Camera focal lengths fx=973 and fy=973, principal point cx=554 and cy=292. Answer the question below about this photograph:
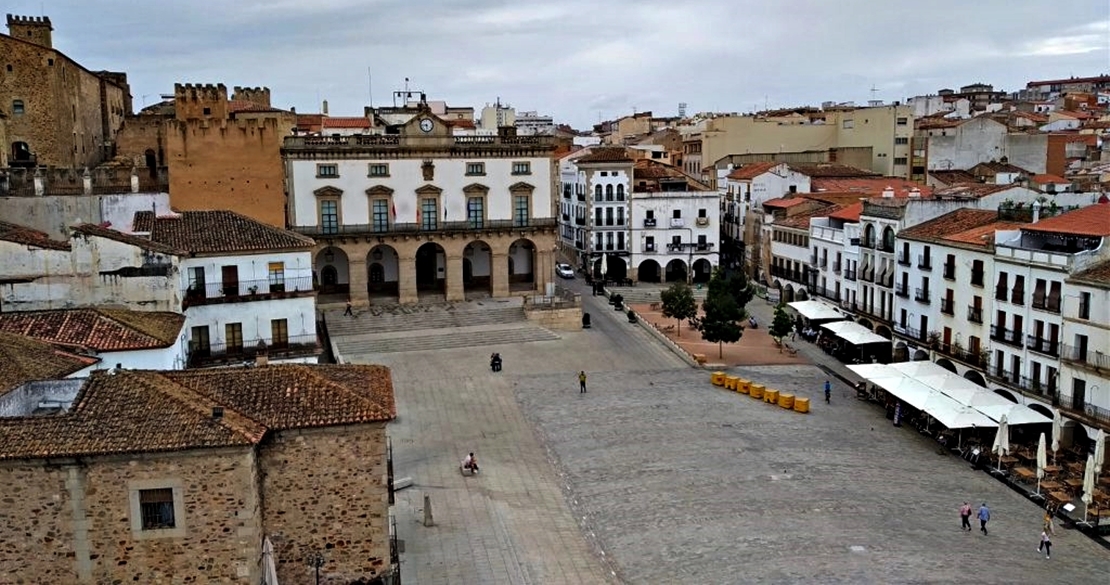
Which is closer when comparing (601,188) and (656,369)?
(656,369)

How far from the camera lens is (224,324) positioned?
3559 centimetres

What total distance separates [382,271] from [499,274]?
7.67 m

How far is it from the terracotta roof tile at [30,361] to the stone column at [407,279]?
108 feet

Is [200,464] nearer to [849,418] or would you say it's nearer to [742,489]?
[742,489]

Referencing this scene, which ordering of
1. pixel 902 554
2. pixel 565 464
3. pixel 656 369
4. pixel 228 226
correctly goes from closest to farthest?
pixel 902 554 → pixel 565 464 → pixel 228 226 → pixel 656 369

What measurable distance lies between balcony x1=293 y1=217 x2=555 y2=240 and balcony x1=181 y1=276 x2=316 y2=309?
60.8 ft

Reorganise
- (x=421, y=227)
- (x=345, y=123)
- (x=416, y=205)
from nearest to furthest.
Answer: (x=421, y=227), (x=416, y=205), (x=345, y=123)

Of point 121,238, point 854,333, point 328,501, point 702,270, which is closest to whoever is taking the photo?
point 328,501

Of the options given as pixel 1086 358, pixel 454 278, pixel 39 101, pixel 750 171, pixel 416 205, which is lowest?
pixel 1086 358

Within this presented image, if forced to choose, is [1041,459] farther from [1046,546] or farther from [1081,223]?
[1081,223]

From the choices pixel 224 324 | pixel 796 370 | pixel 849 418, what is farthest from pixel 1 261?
pixel 796 370

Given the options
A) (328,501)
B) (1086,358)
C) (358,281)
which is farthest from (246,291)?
(1086,358)

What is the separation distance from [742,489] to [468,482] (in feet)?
26.2

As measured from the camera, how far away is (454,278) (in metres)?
57.1
